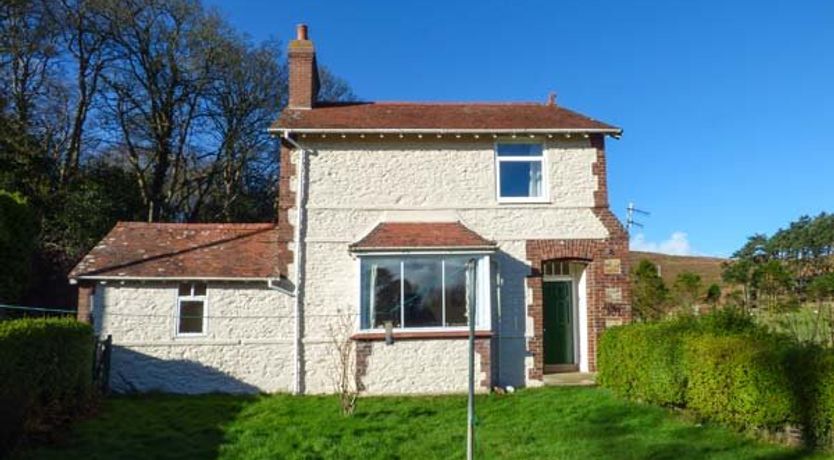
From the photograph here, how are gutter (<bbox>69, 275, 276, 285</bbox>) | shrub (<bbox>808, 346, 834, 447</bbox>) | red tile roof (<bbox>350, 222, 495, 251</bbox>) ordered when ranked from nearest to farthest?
shrub (<bbox>808, 346, 834, 447</bbox>) → gutter (<bbox>69, 275, 276, 285</bbox>) → red tile roof (<bbox>350, 222, 495, 251</bbox>)

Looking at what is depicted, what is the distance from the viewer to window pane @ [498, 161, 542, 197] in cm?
1570

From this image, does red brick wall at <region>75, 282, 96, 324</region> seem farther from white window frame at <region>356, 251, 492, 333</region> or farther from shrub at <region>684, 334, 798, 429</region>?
shrub at <region>684, 334, 798, 429</region>

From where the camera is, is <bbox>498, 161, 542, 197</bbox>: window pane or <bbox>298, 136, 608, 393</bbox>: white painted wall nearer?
<bbox>298, 136, 608, 393</bbox>: white painted wall

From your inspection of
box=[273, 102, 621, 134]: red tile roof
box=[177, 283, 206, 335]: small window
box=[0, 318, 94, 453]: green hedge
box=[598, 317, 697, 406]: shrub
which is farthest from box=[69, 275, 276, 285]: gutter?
box=[598, 317, 697, 406]: shrub

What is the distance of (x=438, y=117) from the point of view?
1648cm

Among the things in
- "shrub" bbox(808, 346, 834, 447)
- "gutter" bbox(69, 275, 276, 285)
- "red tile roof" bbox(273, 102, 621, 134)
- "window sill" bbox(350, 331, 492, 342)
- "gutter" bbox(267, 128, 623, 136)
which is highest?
"red tile roof" bbox(273, 102, 621, 134)

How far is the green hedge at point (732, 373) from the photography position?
7.86 m

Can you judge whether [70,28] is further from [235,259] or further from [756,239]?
[756,239]

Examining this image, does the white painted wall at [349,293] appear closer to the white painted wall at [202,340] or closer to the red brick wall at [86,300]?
the white painted wall at [202,340]

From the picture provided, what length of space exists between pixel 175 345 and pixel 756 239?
1187 inches

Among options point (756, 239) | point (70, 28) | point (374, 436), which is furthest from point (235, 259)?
point (756, 239)

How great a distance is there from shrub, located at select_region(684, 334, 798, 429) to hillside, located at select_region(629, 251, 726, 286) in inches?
803

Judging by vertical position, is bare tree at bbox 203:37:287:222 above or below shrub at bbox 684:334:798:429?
above

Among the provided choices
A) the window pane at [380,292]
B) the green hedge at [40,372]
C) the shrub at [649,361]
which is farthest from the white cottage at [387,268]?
the shrub at [649,361]
